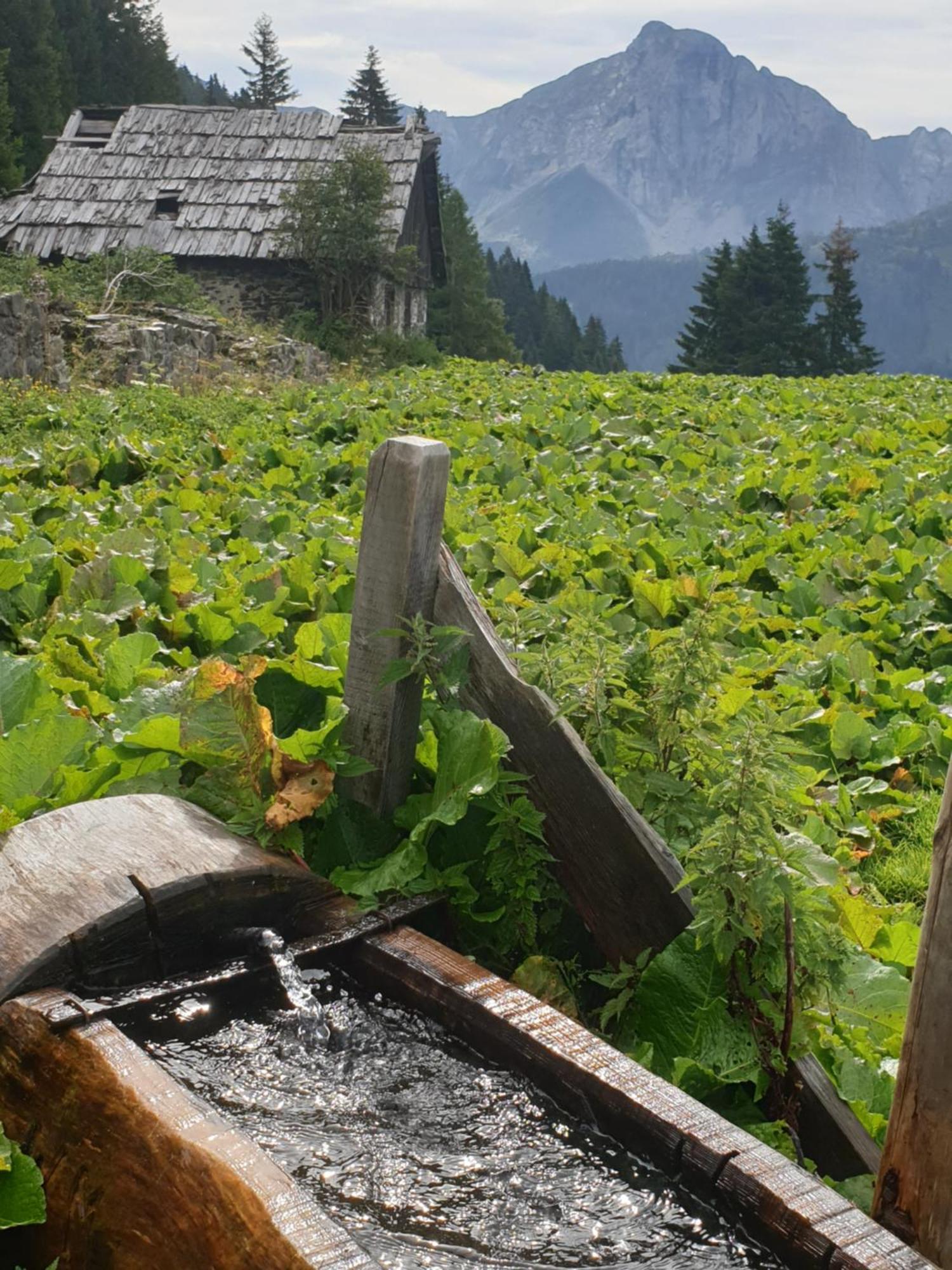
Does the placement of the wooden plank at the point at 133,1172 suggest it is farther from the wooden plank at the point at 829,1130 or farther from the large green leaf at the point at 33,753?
the wooden plank at the point at 829,1130

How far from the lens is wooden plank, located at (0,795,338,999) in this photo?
8.28 feet

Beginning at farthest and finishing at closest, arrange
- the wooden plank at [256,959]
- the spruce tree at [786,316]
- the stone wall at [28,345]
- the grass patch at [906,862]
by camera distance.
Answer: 1. the spruce tree at [786,316]
2. the stone wall at [28,345]
3. the grass patch at [906,862]
4. the wooden plank at [256,959]

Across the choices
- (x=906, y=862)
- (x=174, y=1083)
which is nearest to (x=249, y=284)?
(x=906, y=862)

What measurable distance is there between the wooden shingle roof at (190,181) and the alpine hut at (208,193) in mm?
29

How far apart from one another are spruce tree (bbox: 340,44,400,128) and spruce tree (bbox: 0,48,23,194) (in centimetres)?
2822

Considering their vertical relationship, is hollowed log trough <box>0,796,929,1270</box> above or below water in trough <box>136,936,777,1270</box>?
above

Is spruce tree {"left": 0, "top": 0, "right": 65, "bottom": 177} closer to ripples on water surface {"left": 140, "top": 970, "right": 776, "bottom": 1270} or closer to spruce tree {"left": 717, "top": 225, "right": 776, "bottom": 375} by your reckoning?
spruce tree {"left": 717, "top": 225, "right": 776, "bottom": 375}

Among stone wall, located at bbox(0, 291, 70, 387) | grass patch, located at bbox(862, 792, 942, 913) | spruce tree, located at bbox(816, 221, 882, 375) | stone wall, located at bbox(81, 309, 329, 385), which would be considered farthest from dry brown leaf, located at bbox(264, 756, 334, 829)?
spruce tree, located at bbox(816, 221, 882, 375)

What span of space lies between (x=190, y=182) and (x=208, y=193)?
2.16ft

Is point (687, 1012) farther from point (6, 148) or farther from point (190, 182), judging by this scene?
point (6, 148)

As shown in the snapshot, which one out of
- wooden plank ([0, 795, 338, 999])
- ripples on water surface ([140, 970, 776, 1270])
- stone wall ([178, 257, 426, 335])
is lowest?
ripples on water surface ([140, 970, 776, 1270])

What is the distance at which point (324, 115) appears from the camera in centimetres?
3005

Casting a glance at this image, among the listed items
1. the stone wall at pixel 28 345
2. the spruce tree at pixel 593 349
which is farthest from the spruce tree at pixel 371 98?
the stone wall at pixel 28 345

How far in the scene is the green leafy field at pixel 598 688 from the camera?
266cm
